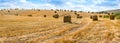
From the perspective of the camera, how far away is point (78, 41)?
56.5ft

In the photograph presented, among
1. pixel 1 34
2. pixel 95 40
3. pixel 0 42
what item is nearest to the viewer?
pixel 0 42

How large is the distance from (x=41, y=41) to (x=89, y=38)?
10.8ft

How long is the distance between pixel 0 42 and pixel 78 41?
4.30 meters

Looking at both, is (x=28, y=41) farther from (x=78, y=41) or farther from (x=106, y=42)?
(x=106, y=42)

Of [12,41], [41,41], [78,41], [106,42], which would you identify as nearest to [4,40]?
[12,41]

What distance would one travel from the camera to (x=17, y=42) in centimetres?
1652

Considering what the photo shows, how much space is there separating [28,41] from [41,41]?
73 centimetres

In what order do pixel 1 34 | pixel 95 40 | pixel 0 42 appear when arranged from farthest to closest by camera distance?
pixel 1 34 → pixel 95 40 → pixel 0 42

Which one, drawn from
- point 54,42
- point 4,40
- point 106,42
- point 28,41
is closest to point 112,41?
point 106,42

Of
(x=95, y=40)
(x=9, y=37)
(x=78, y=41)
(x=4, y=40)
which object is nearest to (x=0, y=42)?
(x=4, y=40)

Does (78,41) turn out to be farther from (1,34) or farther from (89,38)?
(1,34)

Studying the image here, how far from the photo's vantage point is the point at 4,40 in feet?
55.7

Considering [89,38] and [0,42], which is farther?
[89,38]

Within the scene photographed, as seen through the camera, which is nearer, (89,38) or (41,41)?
(41,41)
